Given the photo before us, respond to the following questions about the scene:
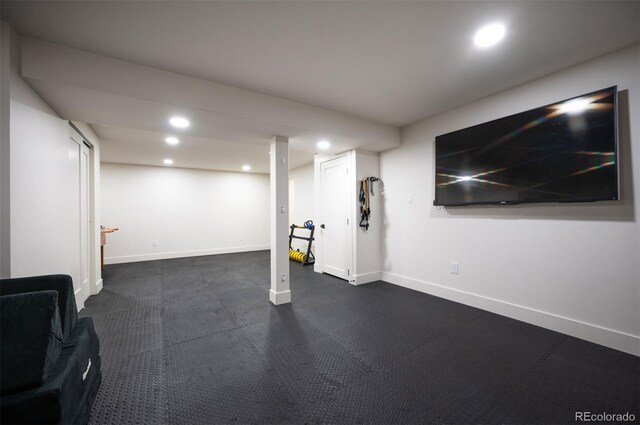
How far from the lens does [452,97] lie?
317 centimetres

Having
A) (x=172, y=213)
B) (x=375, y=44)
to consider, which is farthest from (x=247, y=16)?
(x=172, y=213)

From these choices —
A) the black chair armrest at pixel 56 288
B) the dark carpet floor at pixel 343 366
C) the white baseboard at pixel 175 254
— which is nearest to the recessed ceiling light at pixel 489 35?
the dark carpet floor at pixel 343 366

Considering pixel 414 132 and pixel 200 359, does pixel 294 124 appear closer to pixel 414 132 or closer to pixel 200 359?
pixel 414 132

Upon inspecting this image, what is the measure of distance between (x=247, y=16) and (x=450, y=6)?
141 cm

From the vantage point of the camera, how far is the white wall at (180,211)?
21.1 ft

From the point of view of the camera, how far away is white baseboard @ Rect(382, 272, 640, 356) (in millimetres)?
2245

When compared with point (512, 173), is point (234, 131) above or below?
above

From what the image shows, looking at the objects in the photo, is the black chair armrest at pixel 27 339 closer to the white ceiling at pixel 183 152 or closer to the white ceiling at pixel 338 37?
the white ceiling at pixel 338 37

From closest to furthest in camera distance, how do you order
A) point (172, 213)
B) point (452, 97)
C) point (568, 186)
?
point (568, 186), point (452, 97), point (172, 213)

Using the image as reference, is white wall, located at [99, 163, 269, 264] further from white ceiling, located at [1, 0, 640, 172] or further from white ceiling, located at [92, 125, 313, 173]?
white ceiling, located at [1, 0, 640, 172]

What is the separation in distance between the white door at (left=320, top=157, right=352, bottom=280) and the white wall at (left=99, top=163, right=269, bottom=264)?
3.74 m

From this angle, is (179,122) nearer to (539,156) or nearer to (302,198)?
(539,156)

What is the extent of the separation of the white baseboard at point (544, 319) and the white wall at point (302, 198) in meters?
3.76

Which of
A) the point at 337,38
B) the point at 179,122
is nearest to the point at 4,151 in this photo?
the point at 179,122
